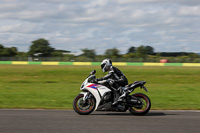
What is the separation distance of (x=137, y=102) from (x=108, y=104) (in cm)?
87

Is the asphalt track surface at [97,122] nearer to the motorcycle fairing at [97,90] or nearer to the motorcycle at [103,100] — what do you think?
the motorcycle at [103,100]

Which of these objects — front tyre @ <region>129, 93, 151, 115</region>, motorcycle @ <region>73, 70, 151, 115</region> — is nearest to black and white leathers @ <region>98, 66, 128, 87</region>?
motorcycle @ <region>73, 70, 151, 115</region>

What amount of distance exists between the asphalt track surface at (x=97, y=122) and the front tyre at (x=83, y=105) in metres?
0.17

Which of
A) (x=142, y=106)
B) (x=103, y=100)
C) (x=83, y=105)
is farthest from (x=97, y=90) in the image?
(x=142, y=106)

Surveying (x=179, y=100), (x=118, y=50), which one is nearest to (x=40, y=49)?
(x=118, y=50)

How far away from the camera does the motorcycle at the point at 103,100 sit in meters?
8.86

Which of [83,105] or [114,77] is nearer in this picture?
[83,105]

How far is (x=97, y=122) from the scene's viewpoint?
301 inches

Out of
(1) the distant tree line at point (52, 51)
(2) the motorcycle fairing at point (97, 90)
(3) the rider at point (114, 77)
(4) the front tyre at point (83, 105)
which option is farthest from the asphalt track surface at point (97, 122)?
(1) the distant tree line at point (52, 51)

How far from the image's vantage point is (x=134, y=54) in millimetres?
88188

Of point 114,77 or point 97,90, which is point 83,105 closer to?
point 97,90

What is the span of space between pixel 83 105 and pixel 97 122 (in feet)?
4.50

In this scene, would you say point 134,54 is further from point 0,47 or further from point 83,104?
point 83,104

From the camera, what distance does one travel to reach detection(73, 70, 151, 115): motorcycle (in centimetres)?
886
